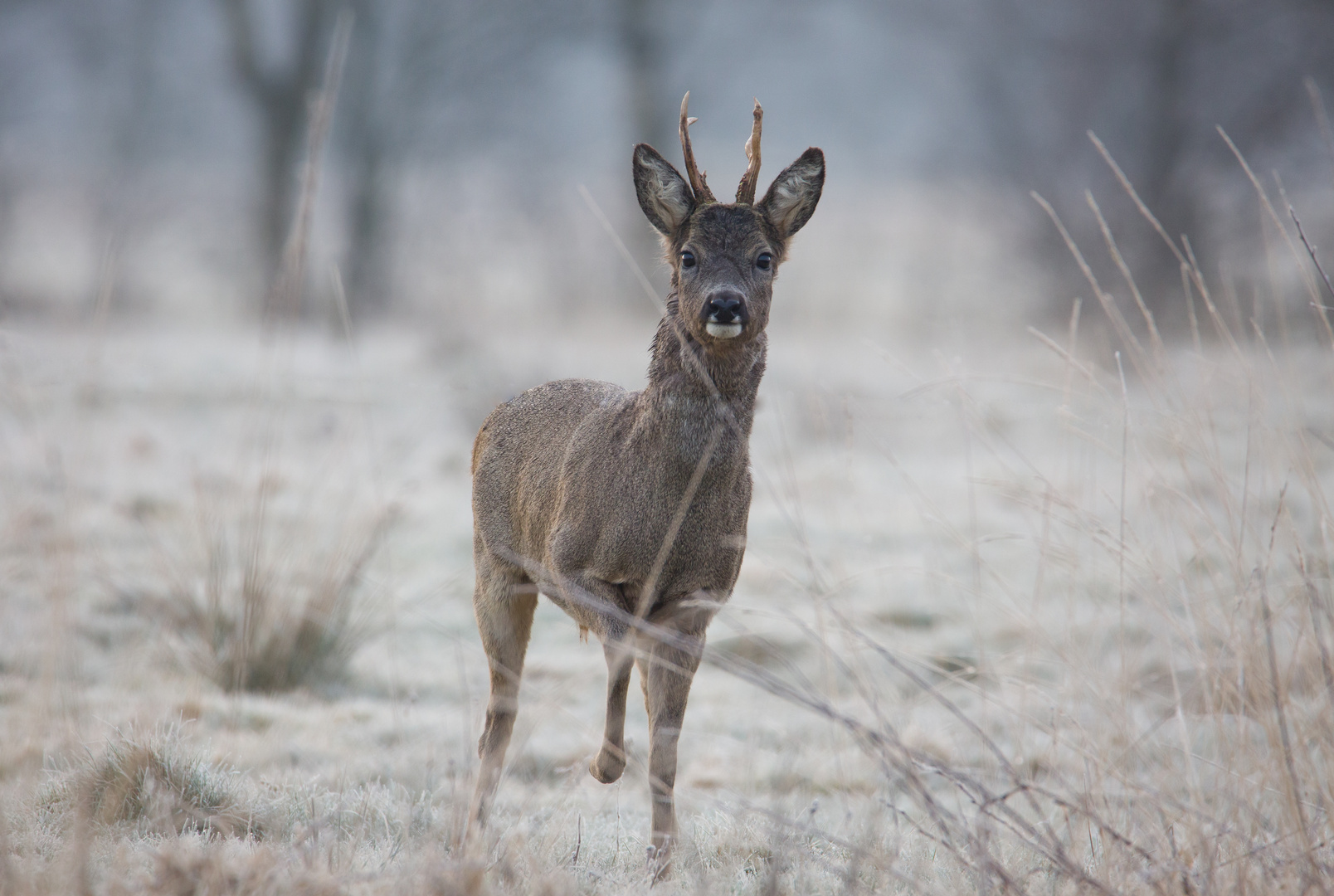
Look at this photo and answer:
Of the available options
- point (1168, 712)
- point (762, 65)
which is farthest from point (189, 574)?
point (762, 65)

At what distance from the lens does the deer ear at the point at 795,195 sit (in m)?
3.62

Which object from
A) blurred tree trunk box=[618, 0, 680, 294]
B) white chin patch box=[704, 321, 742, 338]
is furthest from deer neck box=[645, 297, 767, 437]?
blurred tree trunk box=[618, 0, 680, 294]

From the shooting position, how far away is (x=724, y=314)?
10.7 ft

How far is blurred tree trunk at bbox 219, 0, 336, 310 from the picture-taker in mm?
19203

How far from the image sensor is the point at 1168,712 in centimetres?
299

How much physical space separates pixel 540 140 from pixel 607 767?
2045 centimetres

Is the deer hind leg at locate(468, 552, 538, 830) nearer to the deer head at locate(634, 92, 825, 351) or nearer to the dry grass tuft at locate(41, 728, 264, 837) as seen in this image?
the dry grass tuft at locate(41, 728, 264, 837)

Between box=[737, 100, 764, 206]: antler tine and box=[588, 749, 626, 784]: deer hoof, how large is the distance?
5.84 feet

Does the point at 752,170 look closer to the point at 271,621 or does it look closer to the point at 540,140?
the point at 271,621

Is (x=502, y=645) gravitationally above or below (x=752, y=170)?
below

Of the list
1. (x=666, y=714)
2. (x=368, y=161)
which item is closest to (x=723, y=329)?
(x=666, y=714)

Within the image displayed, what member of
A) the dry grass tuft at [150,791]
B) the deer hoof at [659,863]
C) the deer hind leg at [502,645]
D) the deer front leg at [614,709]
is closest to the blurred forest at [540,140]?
the deer hind leg at [502,645]

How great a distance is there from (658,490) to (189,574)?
3.49 m

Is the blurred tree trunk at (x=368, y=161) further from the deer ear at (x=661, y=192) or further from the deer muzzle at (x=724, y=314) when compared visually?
the deer muzzle at (x=724, y=314)
